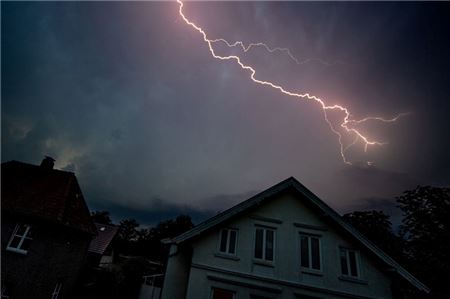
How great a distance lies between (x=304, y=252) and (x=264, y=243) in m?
2.02

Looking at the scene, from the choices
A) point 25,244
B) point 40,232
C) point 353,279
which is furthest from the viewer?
point 40,232

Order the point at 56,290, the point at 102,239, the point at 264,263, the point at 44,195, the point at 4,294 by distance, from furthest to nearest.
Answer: the point at 102,239
the point at 44,195
the point at 56,290
the point at 4,294
the point at 264,263

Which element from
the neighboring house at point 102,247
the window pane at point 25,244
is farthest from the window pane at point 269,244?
the neighboring house at point 102,247

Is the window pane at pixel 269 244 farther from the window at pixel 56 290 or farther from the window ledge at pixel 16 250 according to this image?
the window at pixel 56 290

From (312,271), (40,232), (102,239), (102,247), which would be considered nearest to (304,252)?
(312,271)

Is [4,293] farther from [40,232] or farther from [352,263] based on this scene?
[352,263]

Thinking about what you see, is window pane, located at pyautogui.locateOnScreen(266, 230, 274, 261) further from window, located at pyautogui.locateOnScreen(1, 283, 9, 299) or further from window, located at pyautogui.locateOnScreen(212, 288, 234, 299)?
window, located at pyautogui.locateOnScreen(1, 283, 9, 299)

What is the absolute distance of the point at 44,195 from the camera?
16000 mm

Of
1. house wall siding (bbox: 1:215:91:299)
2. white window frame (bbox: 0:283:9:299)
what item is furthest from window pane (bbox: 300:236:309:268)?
white window frame (bbox: 0:283:9:299)

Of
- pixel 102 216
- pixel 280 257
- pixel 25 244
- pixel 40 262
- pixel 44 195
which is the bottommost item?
pixel 40 262

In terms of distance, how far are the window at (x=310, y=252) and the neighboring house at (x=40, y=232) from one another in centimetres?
1539

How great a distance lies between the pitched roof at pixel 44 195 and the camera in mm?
14719

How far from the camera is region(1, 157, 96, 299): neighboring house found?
13.6m

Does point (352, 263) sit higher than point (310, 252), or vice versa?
point (310, 252)
